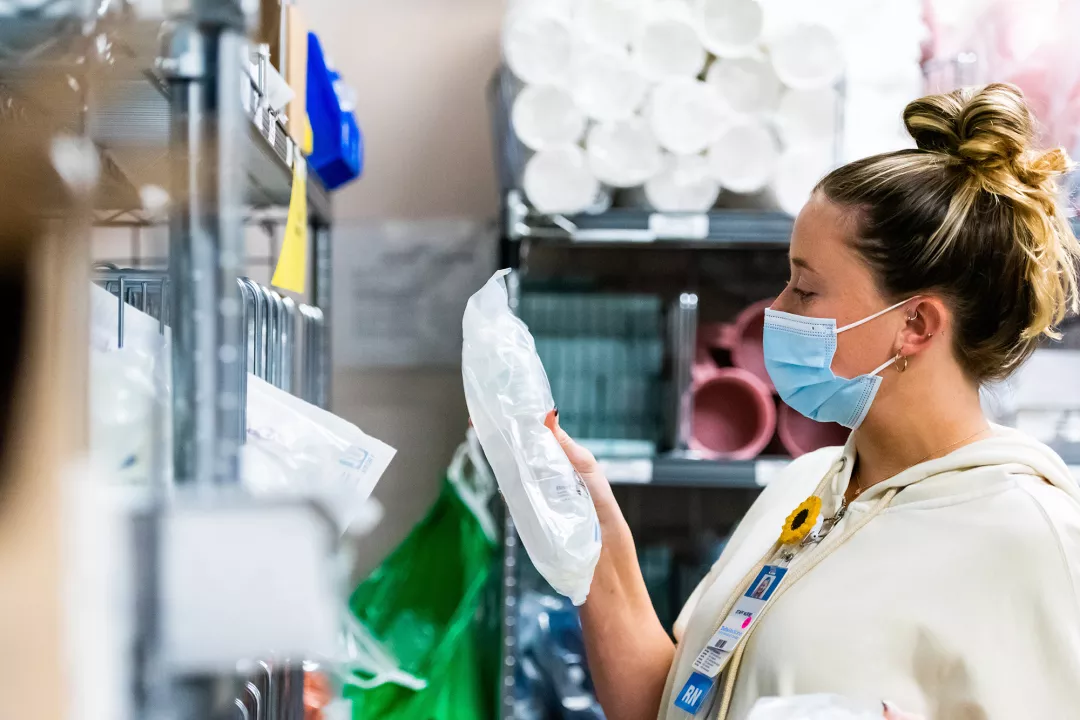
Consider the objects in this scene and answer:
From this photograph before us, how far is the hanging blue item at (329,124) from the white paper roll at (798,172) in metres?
0.90

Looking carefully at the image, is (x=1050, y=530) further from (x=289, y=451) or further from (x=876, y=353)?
(x=289, y=451)

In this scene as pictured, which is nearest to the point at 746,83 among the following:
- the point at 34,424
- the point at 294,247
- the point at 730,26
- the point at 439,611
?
the point at 730,26

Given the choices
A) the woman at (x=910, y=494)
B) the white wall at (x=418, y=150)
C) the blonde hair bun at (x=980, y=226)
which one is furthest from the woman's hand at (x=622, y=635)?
the white wall at (x=418, y=150)

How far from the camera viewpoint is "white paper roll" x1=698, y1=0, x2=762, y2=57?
6.19 ft

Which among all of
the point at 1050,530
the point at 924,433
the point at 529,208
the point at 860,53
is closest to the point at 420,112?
the point at 529,208

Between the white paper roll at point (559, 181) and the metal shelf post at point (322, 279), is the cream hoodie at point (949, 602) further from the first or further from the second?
the metal shelf post at point (322, 279)

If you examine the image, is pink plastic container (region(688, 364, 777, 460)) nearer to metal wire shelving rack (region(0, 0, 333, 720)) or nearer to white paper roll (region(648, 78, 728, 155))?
white paper roll (region(648, 78, 728, 155))

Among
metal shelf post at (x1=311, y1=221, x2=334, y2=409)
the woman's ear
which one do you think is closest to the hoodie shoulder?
the woman's ear

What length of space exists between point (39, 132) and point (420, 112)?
224cm

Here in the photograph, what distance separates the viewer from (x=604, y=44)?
1905 millimetres

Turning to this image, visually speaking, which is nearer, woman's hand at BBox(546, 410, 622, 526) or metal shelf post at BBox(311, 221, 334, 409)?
woman's hand at BBox(546, 410, 622, 526)

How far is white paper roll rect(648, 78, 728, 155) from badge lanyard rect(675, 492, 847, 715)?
3.05 ft

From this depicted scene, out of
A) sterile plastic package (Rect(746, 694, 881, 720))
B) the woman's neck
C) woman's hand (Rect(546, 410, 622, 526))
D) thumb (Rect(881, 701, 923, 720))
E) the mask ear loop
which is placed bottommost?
thumb (Rect(881, 701, 923, 720))

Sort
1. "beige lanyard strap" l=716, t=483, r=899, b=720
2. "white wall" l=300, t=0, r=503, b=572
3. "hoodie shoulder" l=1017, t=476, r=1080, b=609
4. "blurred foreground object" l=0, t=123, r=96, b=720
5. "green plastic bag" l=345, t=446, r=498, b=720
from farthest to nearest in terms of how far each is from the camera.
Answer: "white wall" l=300, t=0, r=503, b=572
"green plastic bag" l=345, t=446, r=498, b=720
"beige lanyard strap" l=716, t=483, r=899, b=720
"hoodie shoulder" l=1017, t=476, r=1080, b=609
"blurred foreground object" l=0, t=123, r=96, b=720
